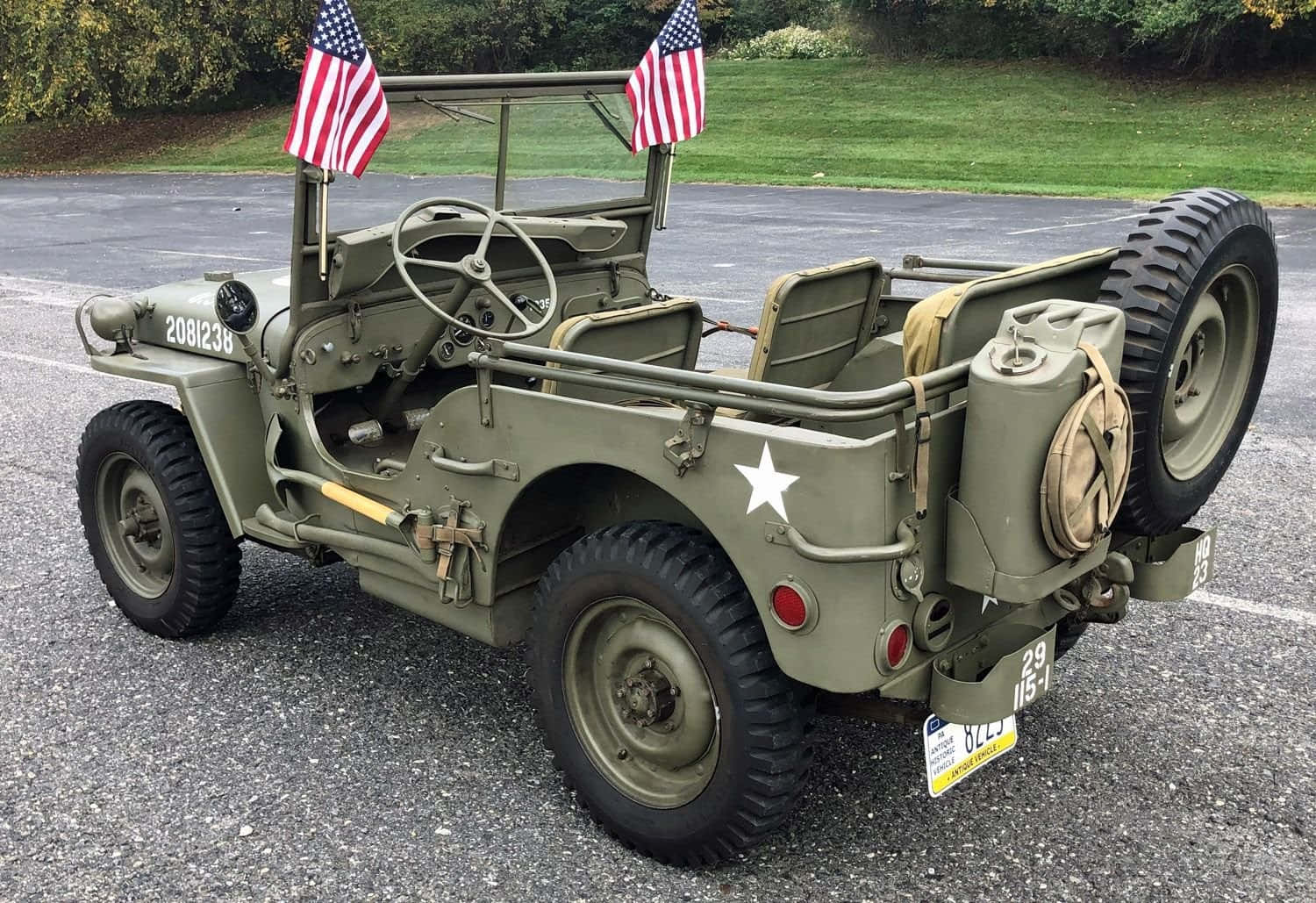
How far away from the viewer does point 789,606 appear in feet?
8.93

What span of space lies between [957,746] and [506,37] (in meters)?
35.2

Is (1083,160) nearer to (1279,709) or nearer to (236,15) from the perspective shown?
(1279,709)

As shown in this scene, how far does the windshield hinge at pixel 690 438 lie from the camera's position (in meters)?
2.80

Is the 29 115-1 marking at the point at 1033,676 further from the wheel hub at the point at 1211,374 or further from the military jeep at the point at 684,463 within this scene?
the wheel hub at the point at 1211,374

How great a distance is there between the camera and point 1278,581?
4707 millimetres

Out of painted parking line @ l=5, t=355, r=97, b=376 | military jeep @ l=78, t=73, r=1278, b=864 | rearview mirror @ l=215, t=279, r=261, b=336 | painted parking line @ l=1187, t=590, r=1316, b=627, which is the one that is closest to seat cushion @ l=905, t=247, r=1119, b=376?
military jeep @ l=78, t=73, r=1278, b=864

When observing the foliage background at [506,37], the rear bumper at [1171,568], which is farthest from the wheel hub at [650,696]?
the foliage background at [506,37]

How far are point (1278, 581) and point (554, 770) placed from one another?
9.41 feet

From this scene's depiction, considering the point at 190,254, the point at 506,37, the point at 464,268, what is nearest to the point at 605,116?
the point at 464,268

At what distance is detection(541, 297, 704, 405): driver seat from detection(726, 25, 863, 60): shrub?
32470mm

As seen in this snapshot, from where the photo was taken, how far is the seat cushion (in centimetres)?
298

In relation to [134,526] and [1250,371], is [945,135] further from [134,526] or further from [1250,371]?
[134,526]

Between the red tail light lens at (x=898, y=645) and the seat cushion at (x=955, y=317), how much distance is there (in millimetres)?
600

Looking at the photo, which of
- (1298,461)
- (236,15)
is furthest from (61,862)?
(236,15)
